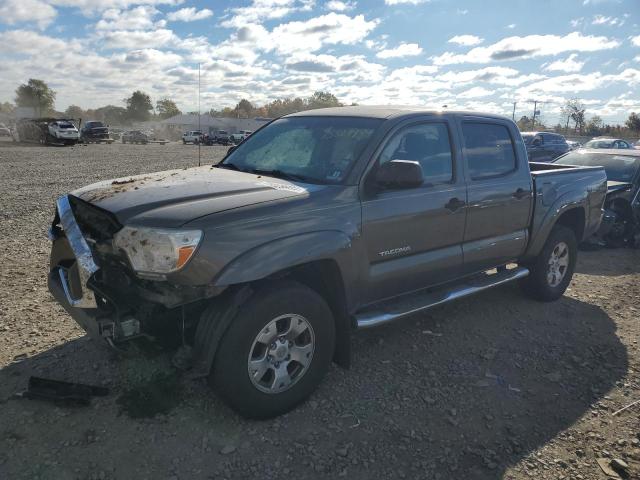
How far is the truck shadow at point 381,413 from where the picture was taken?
2854 millimetres

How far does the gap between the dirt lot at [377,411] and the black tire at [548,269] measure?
38cm

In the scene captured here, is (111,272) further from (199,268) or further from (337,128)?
(337,128)

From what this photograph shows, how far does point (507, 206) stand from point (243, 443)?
309 centimetres

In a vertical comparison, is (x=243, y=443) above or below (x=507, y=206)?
below

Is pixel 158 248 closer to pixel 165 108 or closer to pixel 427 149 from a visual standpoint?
pixel 427 149

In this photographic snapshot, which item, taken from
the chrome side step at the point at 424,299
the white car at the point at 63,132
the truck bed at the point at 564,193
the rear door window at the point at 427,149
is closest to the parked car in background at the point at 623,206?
the truck bed at the point at 564,193

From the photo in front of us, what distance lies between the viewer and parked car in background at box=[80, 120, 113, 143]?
40781 millimetres

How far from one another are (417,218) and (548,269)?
2444mm

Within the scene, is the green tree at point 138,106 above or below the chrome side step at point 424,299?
above

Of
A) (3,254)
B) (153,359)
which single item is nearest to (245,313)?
(153,359)

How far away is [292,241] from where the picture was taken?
3033 mm

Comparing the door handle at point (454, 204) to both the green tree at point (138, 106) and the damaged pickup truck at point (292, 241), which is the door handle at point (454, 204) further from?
the green tree at point (138, 106)

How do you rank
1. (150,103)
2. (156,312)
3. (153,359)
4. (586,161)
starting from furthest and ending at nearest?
1. (150,103)
2. (586,161)
3. (153,359)
4. (156,312)

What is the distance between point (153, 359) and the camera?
3.74 m
